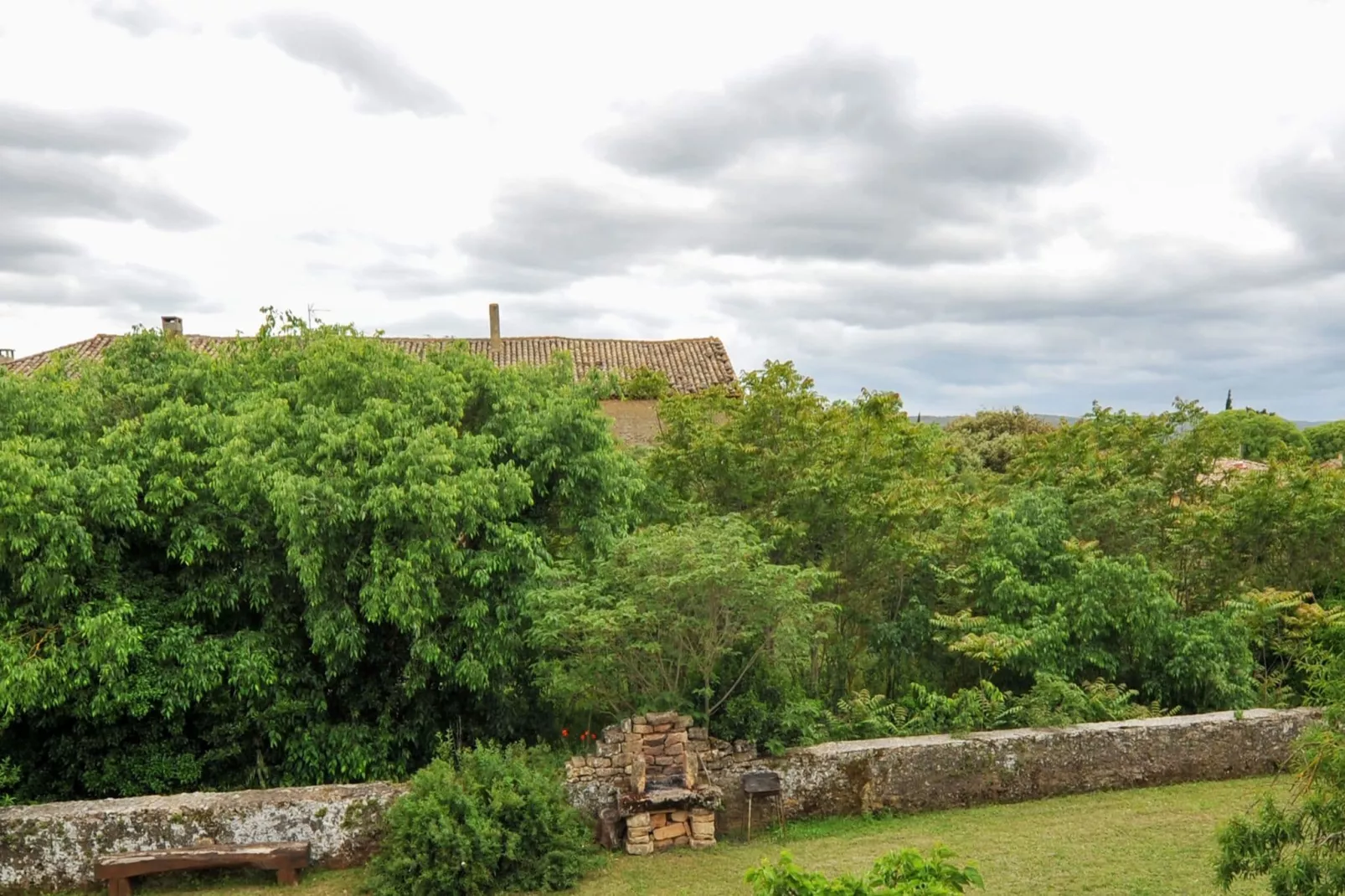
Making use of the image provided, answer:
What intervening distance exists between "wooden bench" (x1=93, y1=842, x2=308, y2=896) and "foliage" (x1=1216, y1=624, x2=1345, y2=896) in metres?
7.62

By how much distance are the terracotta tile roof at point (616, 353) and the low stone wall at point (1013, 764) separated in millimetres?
14548

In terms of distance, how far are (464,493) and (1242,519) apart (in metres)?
10.7

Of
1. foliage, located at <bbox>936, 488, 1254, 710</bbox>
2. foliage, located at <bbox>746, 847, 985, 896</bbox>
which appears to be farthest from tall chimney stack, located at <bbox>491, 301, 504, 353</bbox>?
foliage, located at <bbox>746, 847, 985, 896</bbox>

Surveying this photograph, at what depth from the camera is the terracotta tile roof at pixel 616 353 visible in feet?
81.0

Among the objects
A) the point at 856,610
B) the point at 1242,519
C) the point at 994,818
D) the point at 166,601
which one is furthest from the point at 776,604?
the point at 1242,519

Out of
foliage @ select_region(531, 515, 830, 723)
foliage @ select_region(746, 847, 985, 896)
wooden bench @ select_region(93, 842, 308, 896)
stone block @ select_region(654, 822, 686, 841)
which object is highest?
foliage @ select_region(531, 515, 830, 723)

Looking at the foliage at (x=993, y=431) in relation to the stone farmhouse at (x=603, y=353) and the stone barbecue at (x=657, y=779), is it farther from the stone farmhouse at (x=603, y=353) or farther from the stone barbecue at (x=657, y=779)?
the stone barbecue at (x=657, y=779)

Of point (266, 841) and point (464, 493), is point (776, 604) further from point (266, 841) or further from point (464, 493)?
point (266, 841)

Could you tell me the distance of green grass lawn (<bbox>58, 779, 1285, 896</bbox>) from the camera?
26.2 feet

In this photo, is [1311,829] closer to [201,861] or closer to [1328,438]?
[201,861]

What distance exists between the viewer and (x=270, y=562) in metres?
10.6

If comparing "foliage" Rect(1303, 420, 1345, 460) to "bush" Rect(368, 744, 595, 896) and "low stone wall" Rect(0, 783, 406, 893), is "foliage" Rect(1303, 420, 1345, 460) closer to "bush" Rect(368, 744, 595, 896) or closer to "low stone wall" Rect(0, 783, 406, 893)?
"bush" Rect(368, 744, 595, 896)

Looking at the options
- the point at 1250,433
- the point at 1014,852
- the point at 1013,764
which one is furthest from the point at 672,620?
the point at 1250,433

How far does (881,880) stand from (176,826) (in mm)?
7323
